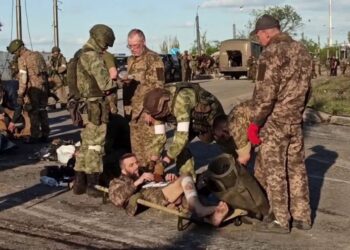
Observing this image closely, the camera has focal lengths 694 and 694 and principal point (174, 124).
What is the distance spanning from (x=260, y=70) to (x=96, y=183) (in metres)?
2.58

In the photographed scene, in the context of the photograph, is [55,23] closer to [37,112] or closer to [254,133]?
[37,112]

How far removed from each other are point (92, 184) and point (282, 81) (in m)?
2.70

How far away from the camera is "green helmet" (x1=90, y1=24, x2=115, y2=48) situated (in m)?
7.50

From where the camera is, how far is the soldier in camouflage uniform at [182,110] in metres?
6.61

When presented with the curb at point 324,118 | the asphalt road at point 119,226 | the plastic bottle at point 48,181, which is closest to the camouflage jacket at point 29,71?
the asphalt road at point 119,226

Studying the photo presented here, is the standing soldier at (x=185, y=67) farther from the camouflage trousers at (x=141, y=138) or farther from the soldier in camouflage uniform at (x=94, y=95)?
the soldier in camouflage uniform at (x=94, y=95)

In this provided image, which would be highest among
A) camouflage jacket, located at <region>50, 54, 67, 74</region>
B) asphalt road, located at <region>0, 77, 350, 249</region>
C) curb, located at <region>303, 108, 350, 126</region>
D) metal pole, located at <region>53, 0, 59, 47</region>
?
metal pole, located at <region>53, 0, 59, 47</region>

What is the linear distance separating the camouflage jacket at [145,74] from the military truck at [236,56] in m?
36.5

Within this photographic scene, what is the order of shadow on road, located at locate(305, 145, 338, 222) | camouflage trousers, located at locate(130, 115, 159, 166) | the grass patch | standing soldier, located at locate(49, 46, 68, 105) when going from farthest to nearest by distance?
standing soldier, located at locate(49, 46, 68, 105) → the grass patch → camouflage trousers, located at locate(130, 115, 159, 166) → shadow on road, located at locate(305, 145, 338, 222)

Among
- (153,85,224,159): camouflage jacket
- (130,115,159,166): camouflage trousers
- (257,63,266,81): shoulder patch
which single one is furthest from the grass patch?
(257,63,266,81): shoulder patch

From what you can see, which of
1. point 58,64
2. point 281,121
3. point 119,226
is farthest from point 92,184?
point 58,64

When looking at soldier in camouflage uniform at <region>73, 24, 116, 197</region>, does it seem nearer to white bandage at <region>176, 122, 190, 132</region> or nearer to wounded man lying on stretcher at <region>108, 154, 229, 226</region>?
wounded man lying on stretcher at <region>108, 154, 229, 226</region>

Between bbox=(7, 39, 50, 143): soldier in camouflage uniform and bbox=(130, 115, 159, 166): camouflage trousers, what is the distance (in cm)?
463

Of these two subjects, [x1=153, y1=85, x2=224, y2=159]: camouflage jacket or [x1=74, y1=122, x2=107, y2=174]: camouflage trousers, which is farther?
[x1=74, y1=122, x2=107, y2=174]: camouflage trousers
